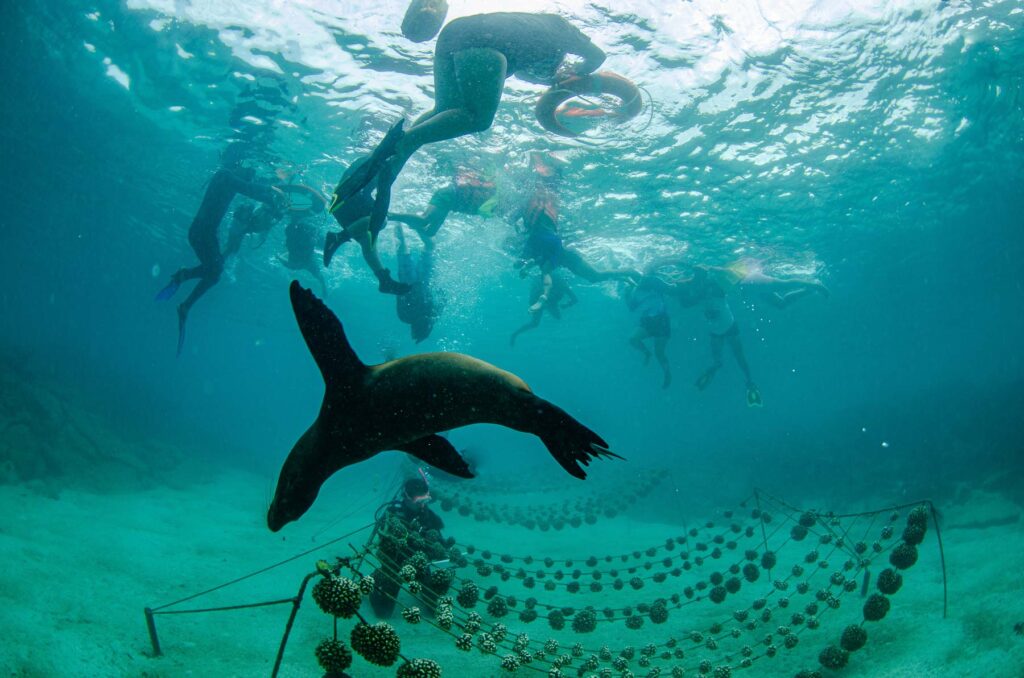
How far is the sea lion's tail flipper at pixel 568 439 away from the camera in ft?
5.31

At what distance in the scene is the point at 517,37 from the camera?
6336mm

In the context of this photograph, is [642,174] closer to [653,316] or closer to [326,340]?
[653,316]

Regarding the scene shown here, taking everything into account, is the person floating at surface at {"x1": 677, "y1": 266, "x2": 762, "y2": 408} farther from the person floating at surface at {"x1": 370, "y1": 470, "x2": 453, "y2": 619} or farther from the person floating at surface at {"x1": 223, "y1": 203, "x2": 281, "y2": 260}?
the person floating at surface at {"x1": 223, "y1": 203, "x2": 281, "y2": 260}

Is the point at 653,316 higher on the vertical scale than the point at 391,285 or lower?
higher

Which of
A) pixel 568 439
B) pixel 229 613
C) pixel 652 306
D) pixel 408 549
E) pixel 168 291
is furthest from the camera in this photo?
pixel 652 306

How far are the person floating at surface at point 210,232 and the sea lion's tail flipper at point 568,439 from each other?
11480 millimetres

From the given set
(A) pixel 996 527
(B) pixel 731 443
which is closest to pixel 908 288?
(B) pixel 731 443

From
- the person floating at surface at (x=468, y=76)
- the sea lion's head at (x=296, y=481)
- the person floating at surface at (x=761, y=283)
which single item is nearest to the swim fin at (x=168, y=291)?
the person floating at surface at (x=468, y=76)

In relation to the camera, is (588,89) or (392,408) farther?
(588,89)

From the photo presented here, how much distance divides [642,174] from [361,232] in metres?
13.4

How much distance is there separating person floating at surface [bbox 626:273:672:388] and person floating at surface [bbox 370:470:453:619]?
12.2 m

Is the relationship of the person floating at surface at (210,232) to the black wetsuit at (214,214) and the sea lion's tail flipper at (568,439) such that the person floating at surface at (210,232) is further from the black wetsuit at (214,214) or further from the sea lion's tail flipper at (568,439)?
the sea lion's tail flipper at (568,439)

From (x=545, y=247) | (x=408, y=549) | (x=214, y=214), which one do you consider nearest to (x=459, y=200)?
(x=545, y=247)

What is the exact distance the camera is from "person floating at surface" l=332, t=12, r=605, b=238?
5680mm
